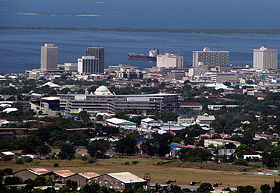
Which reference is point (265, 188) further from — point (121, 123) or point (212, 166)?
point (121, 123)

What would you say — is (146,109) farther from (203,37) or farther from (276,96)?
(203,37)

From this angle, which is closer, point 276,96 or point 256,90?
point 276,96

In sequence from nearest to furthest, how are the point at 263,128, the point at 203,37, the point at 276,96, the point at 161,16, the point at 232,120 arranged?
the point at 263,128 → the point at 232,120 → the point at 276,96 → the point at 203,37 → the point at 161,16

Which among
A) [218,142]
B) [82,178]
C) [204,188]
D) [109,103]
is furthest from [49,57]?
[204,188]

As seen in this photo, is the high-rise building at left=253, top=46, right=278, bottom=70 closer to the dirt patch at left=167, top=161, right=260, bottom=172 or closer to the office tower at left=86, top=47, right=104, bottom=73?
the office tower at left=86, top=47, right=104, bottom=73

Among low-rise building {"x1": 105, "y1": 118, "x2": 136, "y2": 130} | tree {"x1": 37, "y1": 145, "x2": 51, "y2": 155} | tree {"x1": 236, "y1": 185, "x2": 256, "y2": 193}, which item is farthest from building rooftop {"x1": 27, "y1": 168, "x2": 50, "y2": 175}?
low-rise building {"x1": 105, "y1": 118, "x2": 136, "y2": 130}

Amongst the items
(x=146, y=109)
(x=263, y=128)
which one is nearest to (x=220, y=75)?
(x=146, y=109)

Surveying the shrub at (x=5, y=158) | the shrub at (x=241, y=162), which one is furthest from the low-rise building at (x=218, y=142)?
the shrub at (x=5, y=158)
